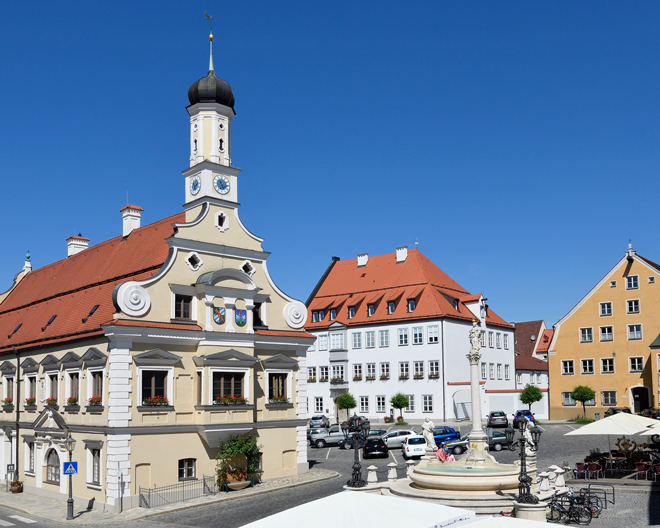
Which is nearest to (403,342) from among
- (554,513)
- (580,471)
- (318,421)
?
(318,421)

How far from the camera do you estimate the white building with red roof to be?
212 ft

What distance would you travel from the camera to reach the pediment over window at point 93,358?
3183cm

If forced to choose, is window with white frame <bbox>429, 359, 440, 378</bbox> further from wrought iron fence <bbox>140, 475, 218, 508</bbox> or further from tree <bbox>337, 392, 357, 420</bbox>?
wrought iron fence <bbox>140, 475, 218, 508</bbox>

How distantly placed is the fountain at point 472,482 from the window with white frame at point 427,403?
1339 inches

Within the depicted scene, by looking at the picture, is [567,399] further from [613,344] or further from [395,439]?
[395,439]

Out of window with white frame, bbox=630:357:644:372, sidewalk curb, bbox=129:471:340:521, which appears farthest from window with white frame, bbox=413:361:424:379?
sidewalk curb, bbox=129:471:340:521

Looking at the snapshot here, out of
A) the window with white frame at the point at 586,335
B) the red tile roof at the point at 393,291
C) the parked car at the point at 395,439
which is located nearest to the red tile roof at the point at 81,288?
the parked car at the point at 395,439

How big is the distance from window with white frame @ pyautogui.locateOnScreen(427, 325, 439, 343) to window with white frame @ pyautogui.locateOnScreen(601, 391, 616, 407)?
51.2 feet

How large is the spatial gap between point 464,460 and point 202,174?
19530mm

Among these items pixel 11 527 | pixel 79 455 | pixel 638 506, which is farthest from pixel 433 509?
pixel 79 455

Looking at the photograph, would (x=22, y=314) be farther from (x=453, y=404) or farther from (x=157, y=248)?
(x=453, y=404)

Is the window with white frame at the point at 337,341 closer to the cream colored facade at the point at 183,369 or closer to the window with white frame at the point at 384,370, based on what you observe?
the window with white frame at the point at 384,370

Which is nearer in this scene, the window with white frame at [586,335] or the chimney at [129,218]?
the chimney at [129,218]

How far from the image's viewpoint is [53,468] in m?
36.0
